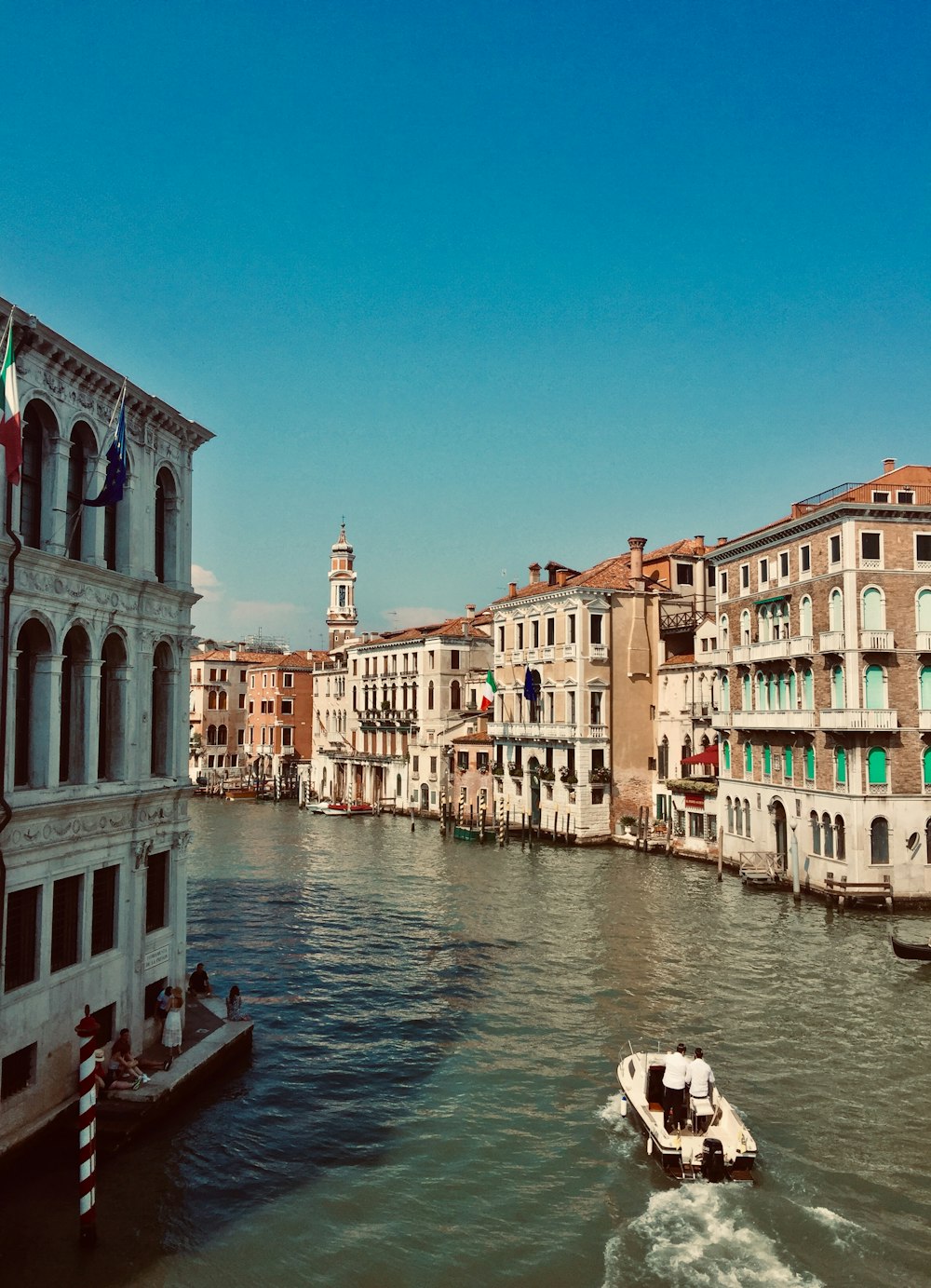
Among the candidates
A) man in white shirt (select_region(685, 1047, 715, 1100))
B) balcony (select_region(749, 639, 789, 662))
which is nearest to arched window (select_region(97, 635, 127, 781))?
man in white shirt (select_region(685, 1047, 715, 1100))

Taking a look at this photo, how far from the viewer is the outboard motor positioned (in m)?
13.7

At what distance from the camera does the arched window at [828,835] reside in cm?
3350

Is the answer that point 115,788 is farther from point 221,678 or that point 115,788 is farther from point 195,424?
point 221,678

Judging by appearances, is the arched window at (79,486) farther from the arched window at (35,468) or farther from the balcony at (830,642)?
the balcony at (830,642)

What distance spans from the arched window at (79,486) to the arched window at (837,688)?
24680mm

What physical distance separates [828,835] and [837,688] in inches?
187

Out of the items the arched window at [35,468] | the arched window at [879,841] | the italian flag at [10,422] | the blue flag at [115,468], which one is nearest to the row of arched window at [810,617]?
the arched window at [879,841]

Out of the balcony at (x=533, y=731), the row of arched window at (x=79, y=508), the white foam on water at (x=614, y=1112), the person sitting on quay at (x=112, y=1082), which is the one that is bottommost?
the white foam on water at (x=614, y=1112)

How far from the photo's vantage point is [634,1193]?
13750 millimetres

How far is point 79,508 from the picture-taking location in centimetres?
1552

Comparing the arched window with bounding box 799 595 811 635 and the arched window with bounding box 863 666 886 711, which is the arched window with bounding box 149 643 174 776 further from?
the arched window with bounding box 799 595 811 635

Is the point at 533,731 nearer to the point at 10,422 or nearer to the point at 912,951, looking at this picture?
the point at 912,951

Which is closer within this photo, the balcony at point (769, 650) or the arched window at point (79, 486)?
the arched window at point (79, 486)

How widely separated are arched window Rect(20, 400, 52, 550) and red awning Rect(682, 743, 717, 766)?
34.9m
